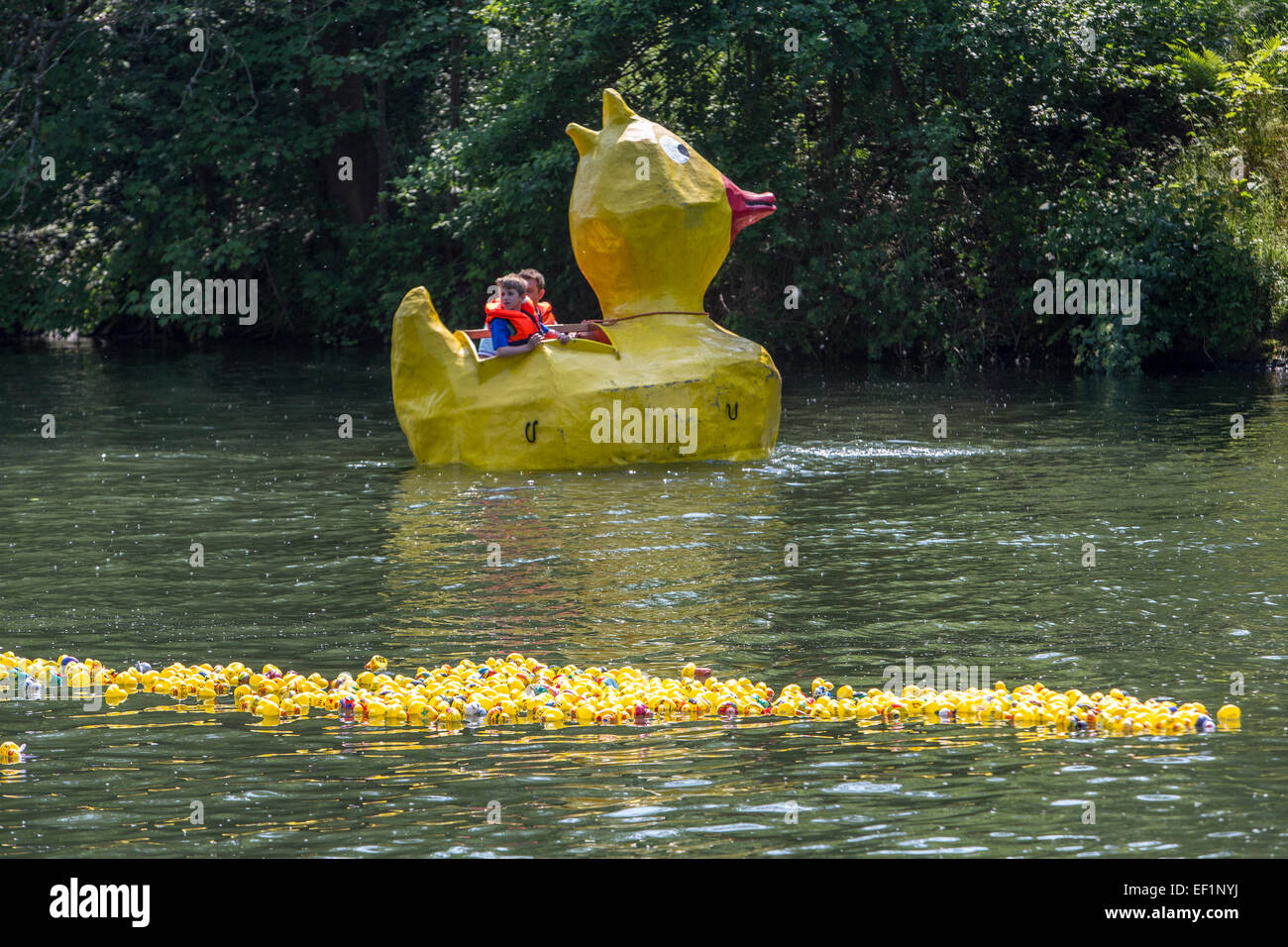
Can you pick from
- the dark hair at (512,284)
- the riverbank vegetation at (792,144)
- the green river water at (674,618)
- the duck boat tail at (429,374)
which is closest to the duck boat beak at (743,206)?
the dark hair at (512,284)

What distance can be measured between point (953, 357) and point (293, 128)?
12.8 metres

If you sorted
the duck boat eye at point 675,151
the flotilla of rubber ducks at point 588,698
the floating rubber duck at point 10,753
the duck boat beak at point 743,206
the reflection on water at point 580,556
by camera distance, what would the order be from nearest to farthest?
the floating rubber duck at point 10,753, the flotilla of rubber ducks at point 588,698, the reflection on water at point 580,556, the duck boat eye at point 675,151, the duck boat beak at point 743,206

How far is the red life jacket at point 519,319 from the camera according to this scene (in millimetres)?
15602

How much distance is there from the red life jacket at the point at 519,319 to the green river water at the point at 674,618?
54.3 inches

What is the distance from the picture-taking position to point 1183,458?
630 inches

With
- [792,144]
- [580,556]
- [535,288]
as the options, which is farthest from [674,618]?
[792,144]

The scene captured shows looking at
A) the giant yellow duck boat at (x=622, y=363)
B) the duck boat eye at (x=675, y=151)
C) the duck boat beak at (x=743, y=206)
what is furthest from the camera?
the duck boat beak at (x=743, y=206)

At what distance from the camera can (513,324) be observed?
15641 millimetres

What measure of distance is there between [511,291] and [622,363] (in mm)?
1230

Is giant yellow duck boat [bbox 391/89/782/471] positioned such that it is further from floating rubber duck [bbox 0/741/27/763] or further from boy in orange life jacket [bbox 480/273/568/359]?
floating rubber duck [bbox 0/741/27/763]

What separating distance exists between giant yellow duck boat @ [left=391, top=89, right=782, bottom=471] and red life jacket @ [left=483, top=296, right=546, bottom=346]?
22cm

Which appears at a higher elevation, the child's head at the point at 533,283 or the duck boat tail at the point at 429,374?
the child's head at the point at 533,283

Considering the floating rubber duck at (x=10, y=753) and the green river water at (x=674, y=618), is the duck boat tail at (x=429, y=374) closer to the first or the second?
the green river water at (x=674, y=618)

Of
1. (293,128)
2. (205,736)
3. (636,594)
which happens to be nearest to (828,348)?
(293,128)
